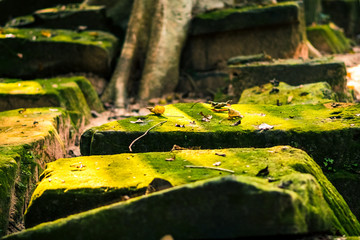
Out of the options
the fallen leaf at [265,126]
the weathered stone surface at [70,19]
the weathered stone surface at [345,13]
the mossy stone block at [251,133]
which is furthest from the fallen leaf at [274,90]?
the weathered stone surface at [345,13]

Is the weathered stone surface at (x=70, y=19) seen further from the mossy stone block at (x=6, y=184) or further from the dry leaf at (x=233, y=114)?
the mossy stone block at (x=6, y=184)

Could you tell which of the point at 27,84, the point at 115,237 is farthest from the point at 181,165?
the point at 27,84

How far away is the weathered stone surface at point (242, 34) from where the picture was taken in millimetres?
5938

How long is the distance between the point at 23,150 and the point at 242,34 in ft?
14.4

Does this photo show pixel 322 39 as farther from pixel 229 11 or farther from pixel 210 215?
pixel 210 215

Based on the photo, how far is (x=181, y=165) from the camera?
2092 millimetres

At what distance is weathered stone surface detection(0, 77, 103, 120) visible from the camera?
4223mm

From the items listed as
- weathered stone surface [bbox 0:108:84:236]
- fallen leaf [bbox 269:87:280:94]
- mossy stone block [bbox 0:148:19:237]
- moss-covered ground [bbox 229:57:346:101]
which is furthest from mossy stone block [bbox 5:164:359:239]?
moss-covered ground [bbox 229:57:346:101]

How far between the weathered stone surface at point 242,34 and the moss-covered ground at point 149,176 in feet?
13.6

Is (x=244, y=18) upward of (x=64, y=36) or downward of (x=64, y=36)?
upward

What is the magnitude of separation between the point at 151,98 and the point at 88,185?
13.7ft

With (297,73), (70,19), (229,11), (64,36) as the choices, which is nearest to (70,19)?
(70,19)

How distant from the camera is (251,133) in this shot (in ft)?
8.43

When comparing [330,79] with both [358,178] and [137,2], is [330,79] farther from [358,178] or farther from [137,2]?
[137,2]
